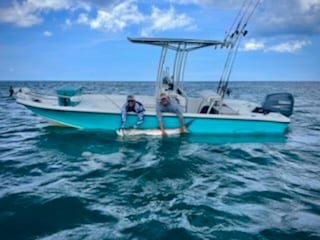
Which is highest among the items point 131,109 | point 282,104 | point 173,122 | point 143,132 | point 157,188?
point 282,104

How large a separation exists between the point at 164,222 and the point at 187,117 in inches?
220

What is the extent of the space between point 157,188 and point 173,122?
14.2ft

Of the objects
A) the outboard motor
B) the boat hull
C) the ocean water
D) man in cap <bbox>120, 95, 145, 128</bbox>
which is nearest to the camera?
the ocean water

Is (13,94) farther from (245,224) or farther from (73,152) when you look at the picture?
(245,224)

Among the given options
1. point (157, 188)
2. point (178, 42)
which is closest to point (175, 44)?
point (178, 42)

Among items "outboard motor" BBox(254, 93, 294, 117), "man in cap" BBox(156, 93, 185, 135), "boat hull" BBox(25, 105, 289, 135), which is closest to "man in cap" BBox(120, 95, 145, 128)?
"boat hull" BBox(25, 105, 289, 135)

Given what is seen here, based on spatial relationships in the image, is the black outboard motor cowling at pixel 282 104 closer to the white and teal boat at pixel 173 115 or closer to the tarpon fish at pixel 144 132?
the white and teal boat at pixel 173 115

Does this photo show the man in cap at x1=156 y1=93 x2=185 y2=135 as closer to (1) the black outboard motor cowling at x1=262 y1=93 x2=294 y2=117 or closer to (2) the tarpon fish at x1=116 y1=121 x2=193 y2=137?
(2) the tarpon fish at x1=116 y1=121 x2=193 y2=137

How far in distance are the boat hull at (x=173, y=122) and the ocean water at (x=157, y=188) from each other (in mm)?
499

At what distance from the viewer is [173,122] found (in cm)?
938

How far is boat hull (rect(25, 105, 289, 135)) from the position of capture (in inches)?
367

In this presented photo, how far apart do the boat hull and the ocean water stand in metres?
0.50

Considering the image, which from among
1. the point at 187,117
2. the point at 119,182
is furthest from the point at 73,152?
the point at 187,117

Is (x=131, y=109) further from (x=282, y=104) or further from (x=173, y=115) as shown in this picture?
(x=282, y=104)
